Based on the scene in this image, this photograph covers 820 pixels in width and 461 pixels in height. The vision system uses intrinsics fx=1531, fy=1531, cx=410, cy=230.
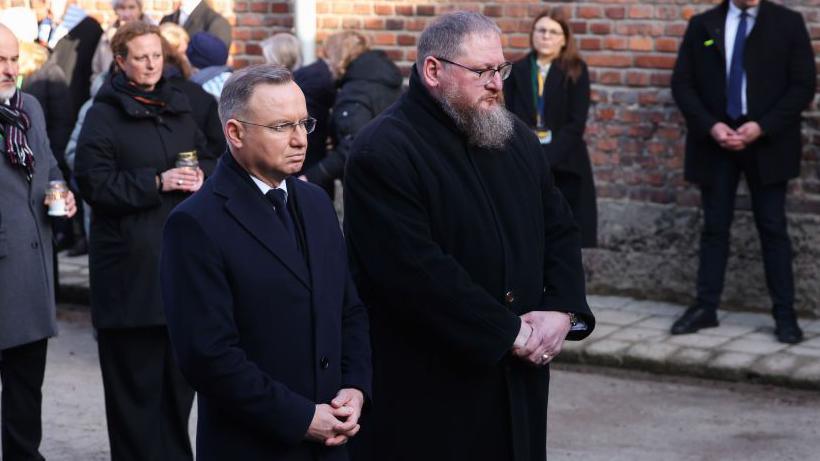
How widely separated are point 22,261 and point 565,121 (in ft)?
12.8

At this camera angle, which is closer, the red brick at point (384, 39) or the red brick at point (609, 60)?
the red brick at point (609, 60)

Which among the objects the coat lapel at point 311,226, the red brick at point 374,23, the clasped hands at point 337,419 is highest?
the coat lapel at point 311,226

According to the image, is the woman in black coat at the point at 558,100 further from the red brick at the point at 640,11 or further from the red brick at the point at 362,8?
the red brick at the point at 362,8

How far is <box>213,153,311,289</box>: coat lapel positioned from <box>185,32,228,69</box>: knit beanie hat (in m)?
5.56

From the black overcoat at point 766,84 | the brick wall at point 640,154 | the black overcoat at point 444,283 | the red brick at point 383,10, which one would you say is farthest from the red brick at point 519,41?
the black overcoat at point 444,283

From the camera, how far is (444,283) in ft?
14.3

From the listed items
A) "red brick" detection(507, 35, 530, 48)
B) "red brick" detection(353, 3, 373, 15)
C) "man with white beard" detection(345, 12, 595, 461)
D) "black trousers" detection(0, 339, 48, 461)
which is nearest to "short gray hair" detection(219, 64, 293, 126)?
"man with white beard" detection(345, 12, 595, 461)

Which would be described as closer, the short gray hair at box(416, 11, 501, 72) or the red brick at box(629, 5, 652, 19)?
the short gray hair at box(416, 11, 501, 72)

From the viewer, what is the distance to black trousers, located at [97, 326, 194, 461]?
6.22 metres

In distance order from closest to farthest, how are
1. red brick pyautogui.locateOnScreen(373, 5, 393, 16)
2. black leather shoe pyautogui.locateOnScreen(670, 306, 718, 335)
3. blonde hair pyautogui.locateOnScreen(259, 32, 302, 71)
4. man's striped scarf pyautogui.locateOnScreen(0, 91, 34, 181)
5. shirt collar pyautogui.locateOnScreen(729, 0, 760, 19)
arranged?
1. man's striped scarf pyautogui.locateOnScreen(0, 91, 34, 181)
2. shirt collar pyautogui.locateOnScreen(729, 0, 760, 19)
3. black leather shoe pyautogui.locateOnScreen(670, 306, 718, 335)
4. blonde hair pyautogui.locateOnScreen(259, 32, 302, 71)
5. red brick pyautogui.locateOnScreen(373, 5, 393, 16)

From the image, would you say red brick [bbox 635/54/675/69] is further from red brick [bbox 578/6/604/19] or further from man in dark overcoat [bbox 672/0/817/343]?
man in dark overcoat [bbox 672/0/817/343]

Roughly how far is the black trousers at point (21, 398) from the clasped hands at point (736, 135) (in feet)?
13.4

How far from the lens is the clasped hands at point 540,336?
4.45 meters

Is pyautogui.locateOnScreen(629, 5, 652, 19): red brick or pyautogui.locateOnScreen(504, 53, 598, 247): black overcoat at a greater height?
pyautogui.locateOnScreen(629, 5, 652, 19): red brick
